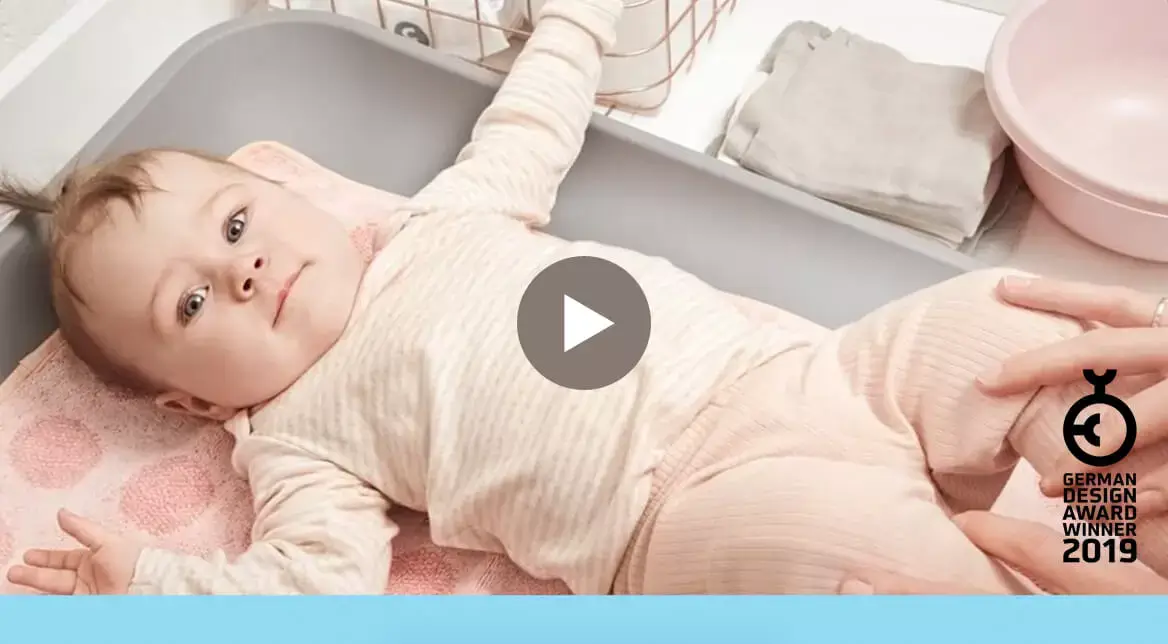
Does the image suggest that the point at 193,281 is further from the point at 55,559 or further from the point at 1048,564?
the point at 1048,564

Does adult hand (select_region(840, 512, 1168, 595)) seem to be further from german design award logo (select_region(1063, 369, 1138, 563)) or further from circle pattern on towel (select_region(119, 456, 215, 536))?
circle pattern on towel (select_region(119, 456, 215, 536))

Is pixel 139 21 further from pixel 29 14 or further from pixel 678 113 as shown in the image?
pixel 678 113

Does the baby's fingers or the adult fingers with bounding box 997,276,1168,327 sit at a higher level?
the adult fingers with bounding box 997,276,1168,327

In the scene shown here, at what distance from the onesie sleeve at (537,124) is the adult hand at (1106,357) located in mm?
259

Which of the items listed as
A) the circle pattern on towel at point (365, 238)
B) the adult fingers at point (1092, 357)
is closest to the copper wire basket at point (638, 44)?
the circle pattern on towel at point (365, 238)

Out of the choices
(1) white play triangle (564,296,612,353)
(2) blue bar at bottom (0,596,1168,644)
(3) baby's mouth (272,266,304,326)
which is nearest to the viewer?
(2) blue bar at bottom (0,596,1168,644)

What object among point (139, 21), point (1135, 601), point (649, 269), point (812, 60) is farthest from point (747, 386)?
point (139, 21)

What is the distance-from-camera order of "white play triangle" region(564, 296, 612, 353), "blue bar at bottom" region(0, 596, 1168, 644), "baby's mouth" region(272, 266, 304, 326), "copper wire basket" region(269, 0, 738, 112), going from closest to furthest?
1. "blue bar at bottom" region(0, 596, 1168, 644)
2. "white play triangle" region(564, 296, 612, 353)
3. "baby's mouth" region(272, 266, 304, 326)
4. "copper wire basket" region(269, 0, 738, 112)

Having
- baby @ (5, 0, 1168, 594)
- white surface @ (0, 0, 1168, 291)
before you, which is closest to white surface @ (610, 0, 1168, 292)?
white surface @ (0, 0, 1168, 291)

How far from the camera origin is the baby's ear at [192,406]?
513 mm

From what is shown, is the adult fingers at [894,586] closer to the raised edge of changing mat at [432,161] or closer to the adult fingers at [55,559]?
the raised edge of changing mat at [432,161]

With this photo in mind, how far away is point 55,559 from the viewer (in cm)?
46

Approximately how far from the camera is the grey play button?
40 cm

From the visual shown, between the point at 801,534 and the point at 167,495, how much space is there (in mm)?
319
